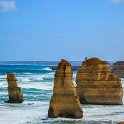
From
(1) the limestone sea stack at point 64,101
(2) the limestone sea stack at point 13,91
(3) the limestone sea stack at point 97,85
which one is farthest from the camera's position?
(2) the limestone sea stack at point 13,91

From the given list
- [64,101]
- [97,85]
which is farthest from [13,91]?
[64,101]

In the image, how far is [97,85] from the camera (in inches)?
1902

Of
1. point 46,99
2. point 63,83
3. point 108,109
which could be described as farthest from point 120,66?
point 63,83

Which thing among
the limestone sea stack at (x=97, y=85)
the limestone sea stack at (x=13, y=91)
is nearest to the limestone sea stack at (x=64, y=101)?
the limestone sea stack at (x=97, y=85)

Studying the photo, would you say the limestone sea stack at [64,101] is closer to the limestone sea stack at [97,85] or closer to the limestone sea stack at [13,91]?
the limestone sea stack at [97,85]

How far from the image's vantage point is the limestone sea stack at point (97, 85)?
47969 millimetres

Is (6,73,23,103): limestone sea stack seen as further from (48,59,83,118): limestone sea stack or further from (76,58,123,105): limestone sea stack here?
(48,59,83,118): limestone sea stack

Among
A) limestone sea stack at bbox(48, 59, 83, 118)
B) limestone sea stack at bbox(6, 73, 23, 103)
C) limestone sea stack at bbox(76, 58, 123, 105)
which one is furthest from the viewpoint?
limestone sea stack at bbox(6, 73, 23, 103)

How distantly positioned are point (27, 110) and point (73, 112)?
7.76 meters

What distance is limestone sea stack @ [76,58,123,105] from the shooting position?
47969 mm

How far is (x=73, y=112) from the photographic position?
123ft

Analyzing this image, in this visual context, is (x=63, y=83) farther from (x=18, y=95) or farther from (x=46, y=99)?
(x=46, y=99)

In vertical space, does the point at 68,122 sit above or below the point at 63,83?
below

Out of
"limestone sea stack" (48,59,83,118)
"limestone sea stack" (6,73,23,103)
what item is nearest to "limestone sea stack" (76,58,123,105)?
"limestone sea stack" (6,73,23,103)
